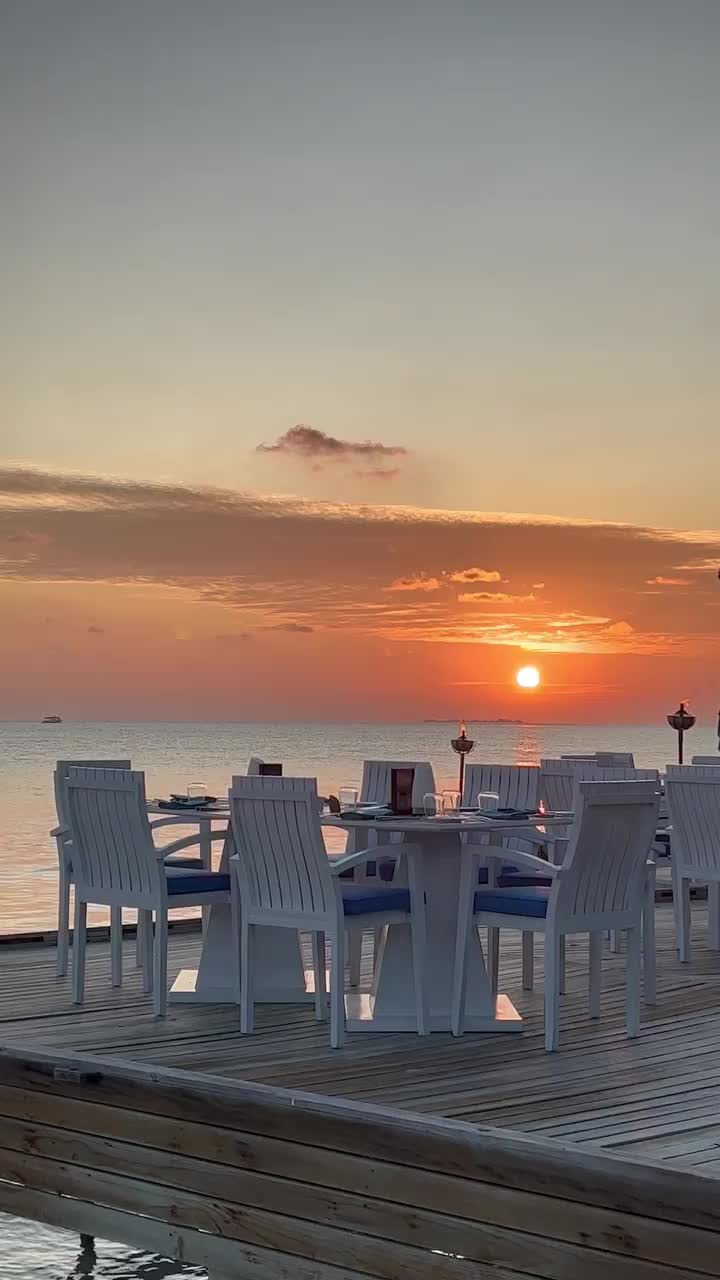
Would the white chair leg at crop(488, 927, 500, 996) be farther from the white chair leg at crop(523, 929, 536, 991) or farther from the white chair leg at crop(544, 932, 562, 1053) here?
the white chair leg at crop(544, 932, 562, 1053)

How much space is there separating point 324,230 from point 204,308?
5.63 ft

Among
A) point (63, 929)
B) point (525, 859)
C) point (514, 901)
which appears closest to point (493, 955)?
point (514, 901)

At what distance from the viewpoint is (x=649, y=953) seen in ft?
23.4

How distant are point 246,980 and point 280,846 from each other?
1.77ft

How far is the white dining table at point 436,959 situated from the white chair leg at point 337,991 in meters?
0.37

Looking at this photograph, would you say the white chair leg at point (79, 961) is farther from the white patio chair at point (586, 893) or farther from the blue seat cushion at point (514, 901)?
the blue seat cushion at point (514, 901)

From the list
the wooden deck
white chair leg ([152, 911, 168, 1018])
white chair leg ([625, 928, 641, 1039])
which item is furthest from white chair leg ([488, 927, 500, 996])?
white chair leg ([152, 911, 168, 1018])

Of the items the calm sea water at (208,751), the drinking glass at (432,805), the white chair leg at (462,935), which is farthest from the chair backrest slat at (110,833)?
the calm sea water at (208,751)

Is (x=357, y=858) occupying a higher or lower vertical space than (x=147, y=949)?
higher

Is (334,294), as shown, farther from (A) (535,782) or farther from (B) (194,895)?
(B) (194,895)

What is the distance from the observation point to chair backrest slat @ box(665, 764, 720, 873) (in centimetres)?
787

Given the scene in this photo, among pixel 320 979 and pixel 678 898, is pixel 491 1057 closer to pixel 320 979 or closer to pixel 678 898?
pixel 320 979

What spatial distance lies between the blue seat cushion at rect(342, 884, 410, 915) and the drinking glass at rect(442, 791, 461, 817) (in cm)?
36

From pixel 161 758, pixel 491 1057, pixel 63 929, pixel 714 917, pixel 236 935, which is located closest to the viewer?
pixel 491 1057
